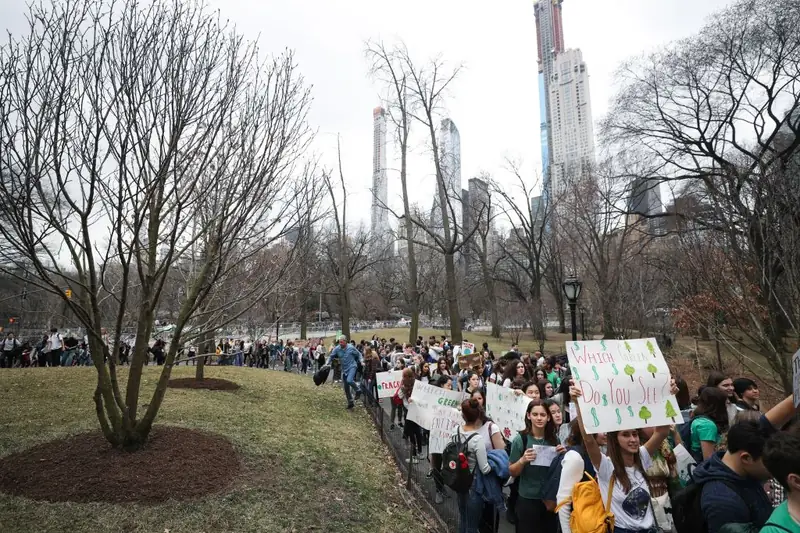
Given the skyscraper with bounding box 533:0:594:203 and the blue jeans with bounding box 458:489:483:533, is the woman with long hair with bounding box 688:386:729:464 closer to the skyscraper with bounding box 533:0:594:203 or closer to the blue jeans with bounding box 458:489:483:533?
the blue jeans with bounding box 458:489:483:533

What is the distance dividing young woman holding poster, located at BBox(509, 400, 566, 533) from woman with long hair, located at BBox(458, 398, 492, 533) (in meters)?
0.32

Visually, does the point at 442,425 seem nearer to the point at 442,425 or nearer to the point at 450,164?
the point at 442,425

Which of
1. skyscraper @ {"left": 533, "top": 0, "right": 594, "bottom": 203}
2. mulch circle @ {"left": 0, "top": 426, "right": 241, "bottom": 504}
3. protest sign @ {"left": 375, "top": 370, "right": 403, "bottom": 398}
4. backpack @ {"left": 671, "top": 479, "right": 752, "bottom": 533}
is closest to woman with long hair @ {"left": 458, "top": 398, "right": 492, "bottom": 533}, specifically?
backpack @ {"left": 671, "top": 479, "right": 752, "bottom": 533}

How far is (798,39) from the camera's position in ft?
47.2

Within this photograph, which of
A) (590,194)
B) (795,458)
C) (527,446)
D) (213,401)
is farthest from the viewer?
(590,194)

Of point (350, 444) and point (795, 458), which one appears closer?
point (795, 458)

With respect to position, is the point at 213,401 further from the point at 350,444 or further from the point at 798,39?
the point at 798,39

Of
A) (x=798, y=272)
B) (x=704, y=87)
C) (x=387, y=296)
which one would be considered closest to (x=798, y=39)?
(x=704, y=87)

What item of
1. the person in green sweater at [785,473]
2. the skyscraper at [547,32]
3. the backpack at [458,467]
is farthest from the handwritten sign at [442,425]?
the skyscraper at [547,32]

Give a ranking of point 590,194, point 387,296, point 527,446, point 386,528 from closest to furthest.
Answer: point 527,446, point 386,528, point 590,194, point 387,296

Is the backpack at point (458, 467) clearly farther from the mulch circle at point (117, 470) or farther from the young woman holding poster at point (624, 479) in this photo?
the mulch circle at point (117, 470)

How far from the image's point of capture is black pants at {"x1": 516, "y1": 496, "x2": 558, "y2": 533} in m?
4.11

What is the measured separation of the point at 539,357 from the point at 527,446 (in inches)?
414

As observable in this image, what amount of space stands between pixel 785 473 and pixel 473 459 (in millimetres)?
2710
